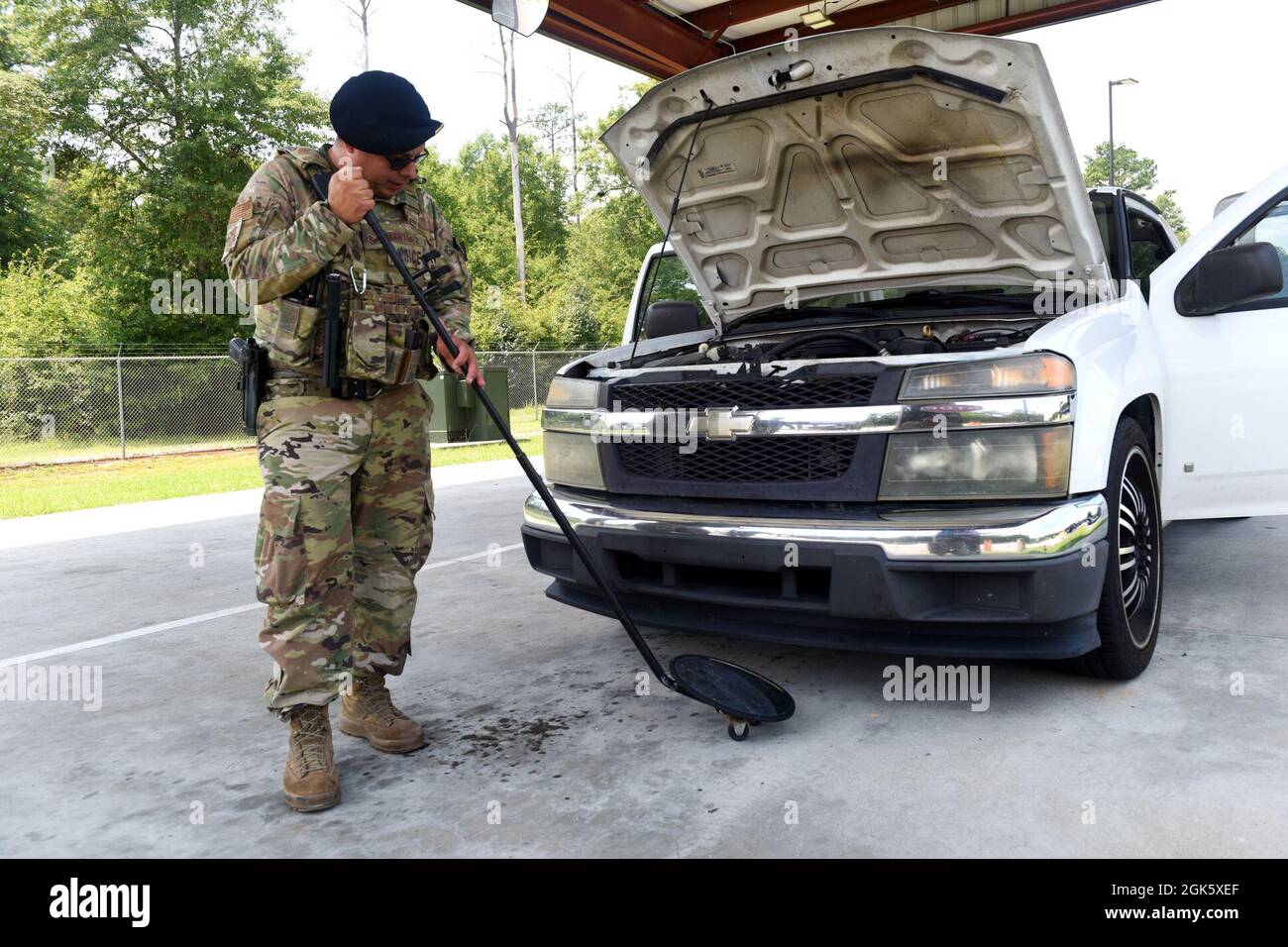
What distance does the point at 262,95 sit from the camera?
74.2ft

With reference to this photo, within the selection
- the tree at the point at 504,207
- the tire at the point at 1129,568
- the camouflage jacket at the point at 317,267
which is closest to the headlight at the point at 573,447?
the camouflage jacket at the point at 317,267

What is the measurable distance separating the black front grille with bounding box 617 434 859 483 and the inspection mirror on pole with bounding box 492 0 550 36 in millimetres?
5160

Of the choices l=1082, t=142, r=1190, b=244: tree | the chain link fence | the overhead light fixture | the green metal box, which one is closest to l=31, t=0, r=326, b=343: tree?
the chain link fence

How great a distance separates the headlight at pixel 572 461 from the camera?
3498mm

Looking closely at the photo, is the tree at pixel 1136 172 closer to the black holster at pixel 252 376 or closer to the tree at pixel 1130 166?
the tree at pixel 1130 166

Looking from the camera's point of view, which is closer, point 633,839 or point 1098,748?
point 633,839

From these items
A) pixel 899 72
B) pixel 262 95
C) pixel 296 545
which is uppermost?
pixel 262 95

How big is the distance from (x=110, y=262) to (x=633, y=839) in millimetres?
23336

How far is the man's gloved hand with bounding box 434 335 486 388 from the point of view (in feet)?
9.55

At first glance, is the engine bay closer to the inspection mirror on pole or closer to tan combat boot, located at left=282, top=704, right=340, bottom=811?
tan combat boot, located at left=282, top=704, right=340, bottom=811
